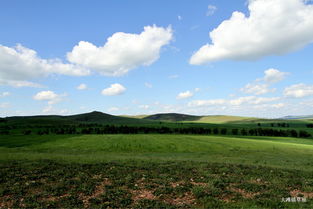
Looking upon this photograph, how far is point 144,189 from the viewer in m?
11.8

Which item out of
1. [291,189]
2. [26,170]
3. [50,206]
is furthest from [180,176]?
[26,170]

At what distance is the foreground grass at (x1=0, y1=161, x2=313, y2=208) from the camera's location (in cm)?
965

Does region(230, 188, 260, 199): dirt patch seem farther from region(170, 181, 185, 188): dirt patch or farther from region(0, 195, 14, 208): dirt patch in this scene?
region(0, 195, 14, 208): dirt patch

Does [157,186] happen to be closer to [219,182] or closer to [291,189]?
[219,182]

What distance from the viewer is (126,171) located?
1625 cm

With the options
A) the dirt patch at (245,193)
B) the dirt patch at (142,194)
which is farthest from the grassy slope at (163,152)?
the dirt patch at (245,193)

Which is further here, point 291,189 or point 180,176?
point 180,176

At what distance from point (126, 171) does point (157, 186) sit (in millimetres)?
4800

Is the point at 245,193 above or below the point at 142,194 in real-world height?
below

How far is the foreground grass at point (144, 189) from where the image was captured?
9.65 meters

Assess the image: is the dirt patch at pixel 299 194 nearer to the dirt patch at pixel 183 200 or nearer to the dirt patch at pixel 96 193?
the dirt patch at pixel 183 200

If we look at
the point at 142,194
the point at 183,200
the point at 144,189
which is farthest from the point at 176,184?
the point at 142,194

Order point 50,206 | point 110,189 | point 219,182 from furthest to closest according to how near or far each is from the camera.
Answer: point 219,182
point 110,189
point 50,206

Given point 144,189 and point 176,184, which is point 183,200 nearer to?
point 176,184
